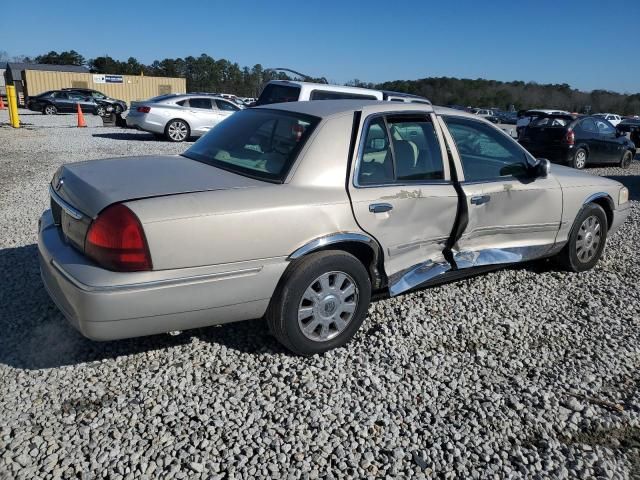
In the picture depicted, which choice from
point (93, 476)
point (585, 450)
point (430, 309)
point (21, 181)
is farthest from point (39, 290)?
point (21, 181)

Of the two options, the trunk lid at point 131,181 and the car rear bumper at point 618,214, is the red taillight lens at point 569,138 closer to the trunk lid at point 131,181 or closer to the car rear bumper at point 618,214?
the car rear bumper at point 618,214

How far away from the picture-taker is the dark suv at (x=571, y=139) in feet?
41.6

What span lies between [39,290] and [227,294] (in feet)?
6.60

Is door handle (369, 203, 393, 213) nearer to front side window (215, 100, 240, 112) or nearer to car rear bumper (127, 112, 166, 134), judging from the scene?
car rear bumper (127, 112, 166, 134)

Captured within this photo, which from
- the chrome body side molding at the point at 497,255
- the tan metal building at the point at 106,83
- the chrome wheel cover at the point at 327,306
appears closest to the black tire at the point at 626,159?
the chrome body side molding at the point at 497,255

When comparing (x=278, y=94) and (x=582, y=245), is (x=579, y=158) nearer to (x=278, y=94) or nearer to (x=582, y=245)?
(x=278, y=94)

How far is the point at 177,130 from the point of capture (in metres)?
15.9

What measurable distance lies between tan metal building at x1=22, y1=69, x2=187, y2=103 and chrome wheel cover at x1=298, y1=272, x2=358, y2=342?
45.3 metres

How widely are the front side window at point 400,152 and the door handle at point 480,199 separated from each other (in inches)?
12.2

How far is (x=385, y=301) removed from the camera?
166 inches

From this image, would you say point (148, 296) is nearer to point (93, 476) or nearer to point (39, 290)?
point (93, 476)

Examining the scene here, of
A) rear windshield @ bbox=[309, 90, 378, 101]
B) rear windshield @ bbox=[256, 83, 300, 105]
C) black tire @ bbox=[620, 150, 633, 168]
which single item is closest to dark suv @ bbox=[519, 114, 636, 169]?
black tire @ bbox=[620, 150, 633, 168]

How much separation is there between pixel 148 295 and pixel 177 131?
1412 centimetres

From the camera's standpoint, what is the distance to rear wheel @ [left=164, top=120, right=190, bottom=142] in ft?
51.5
